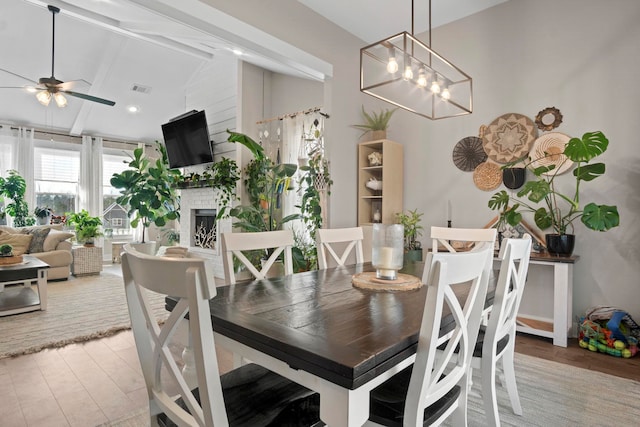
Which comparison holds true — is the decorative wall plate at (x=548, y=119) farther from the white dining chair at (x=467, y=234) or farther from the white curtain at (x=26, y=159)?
the white curtain at (x=26, y=159)

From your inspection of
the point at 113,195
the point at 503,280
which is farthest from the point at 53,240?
the point at 503,280

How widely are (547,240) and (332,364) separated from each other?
3023mm

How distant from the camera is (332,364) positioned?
→ 2.86ft

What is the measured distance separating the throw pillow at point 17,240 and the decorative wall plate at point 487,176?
644 centimetres

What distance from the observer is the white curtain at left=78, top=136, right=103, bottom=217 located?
729 centimetres

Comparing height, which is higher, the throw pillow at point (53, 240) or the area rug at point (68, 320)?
the throw pillow at point (53, 240)

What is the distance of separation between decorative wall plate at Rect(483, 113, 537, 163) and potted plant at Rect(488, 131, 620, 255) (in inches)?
6.2

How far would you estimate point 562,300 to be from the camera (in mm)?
2867

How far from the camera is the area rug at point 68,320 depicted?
2965 millimetres

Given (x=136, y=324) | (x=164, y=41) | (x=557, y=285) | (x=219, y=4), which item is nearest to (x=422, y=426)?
(x=136, y=324)

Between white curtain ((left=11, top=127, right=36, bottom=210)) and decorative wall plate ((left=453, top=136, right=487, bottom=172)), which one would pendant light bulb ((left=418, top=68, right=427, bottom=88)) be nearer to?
decorative wall plate ((left=453, top=136, right=487, bottom=172))

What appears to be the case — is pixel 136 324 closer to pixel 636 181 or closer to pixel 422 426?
pixel 422 426

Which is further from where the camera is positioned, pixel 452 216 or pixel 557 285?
pixel 452 216

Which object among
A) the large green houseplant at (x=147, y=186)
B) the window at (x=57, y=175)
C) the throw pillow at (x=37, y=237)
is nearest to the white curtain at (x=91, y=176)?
the window at (x=57, y=175)
